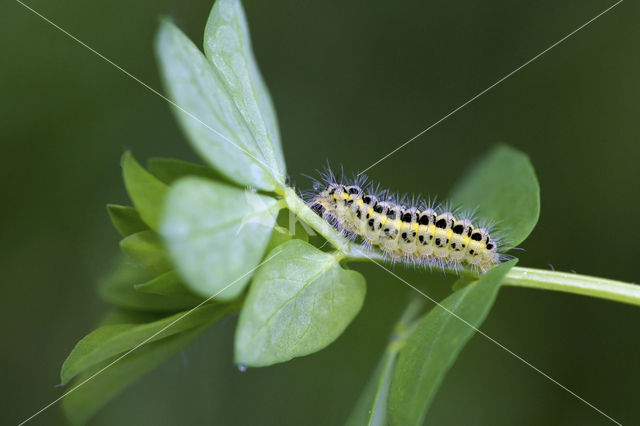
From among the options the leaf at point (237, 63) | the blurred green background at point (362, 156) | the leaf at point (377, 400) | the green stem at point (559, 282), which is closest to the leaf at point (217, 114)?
the leaf at point (237, 63)

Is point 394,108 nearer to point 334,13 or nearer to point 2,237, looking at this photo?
point 334,13

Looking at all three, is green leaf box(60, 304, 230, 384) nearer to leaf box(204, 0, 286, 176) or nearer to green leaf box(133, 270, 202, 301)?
green leaf box(133, 270, 202, 301)

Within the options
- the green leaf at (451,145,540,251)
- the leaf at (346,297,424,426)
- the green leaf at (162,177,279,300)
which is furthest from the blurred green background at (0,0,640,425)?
the green leaf at (162,177,279,300)

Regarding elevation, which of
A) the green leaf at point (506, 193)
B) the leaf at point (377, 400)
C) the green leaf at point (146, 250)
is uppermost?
the green leaf at point (146, 250)

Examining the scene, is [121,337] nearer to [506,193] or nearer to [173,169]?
[173,169]

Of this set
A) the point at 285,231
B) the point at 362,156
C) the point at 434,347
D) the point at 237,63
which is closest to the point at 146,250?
the point at 285,231

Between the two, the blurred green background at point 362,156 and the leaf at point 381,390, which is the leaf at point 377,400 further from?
the blurred green background at point 362,156

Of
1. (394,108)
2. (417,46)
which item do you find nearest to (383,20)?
(417,46)
